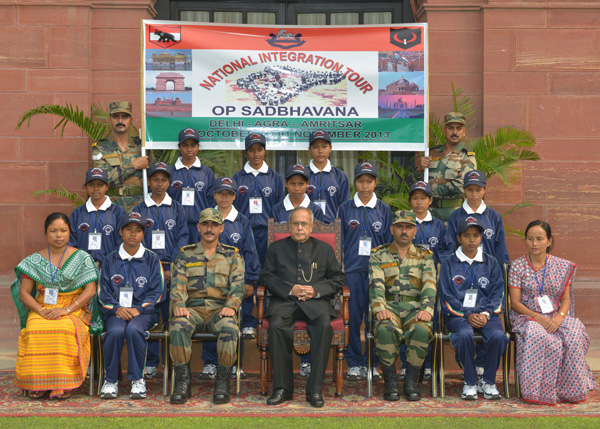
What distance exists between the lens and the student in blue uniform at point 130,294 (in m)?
5.94

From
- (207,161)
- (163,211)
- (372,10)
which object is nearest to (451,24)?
(372,10)

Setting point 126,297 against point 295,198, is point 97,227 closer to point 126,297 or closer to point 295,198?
point 126,297

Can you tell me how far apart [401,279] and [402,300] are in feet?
0.61

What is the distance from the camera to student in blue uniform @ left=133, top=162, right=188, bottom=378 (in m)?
6.80

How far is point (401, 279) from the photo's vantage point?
Answer: 628 cm

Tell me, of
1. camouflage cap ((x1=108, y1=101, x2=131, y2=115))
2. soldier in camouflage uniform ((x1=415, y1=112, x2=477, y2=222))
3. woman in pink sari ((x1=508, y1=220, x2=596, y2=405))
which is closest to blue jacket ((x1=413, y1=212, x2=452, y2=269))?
soldier in camouflage uniform ((x1=415, y1=112, x2=477, y2=222))

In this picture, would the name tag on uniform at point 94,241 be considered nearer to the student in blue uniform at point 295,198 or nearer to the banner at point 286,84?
the banner at point 286,84

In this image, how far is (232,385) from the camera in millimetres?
6312

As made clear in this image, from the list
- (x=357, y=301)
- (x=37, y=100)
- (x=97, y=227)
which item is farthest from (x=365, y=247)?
(x=37, y=100)

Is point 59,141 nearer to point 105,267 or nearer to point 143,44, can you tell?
point 143,44

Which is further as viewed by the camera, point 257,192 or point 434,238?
point 257,192

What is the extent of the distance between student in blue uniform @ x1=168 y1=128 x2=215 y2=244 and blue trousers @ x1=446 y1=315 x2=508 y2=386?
280cm

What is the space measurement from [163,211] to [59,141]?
2.41m

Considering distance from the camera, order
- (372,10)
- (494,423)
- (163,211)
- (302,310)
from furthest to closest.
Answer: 1. (372,10)
2. (163,211)
3. (302,310)
4. (494,423)
